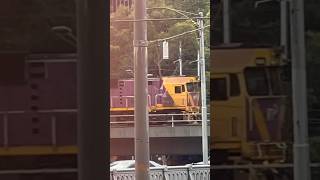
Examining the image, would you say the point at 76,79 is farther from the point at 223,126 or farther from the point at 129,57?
the point at 129,57

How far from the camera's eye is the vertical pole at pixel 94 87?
3496mm

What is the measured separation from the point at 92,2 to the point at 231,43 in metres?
0.94

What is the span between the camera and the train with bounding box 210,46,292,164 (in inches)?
146

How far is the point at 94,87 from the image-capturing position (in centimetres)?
353

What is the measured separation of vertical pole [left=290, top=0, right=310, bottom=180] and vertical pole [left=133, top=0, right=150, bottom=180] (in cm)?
549

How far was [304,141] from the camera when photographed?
12.1 feet

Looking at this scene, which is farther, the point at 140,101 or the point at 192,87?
the point at 192,87

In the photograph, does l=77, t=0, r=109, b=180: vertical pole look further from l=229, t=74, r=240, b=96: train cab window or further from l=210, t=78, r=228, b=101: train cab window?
l=229, t=74, r=240, b=96: train cab window

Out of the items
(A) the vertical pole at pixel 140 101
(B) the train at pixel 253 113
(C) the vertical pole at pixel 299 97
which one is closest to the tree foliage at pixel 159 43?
(A) the vertical pole at pixel 140 101

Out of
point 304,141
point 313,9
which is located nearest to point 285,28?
point 313,9

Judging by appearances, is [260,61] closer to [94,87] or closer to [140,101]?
[94,87]

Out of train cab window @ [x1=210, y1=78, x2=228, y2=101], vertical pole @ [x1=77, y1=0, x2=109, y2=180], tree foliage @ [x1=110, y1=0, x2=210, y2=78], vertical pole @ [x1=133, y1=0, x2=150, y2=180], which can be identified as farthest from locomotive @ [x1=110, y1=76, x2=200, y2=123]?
vertical pole @ [x1=77, y1=0, x2=109, y2=180]

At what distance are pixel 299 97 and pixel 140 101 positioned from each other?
19.6ft

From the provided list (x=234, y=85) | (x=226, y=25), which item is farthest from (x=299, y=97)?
(x=226, y=25)
